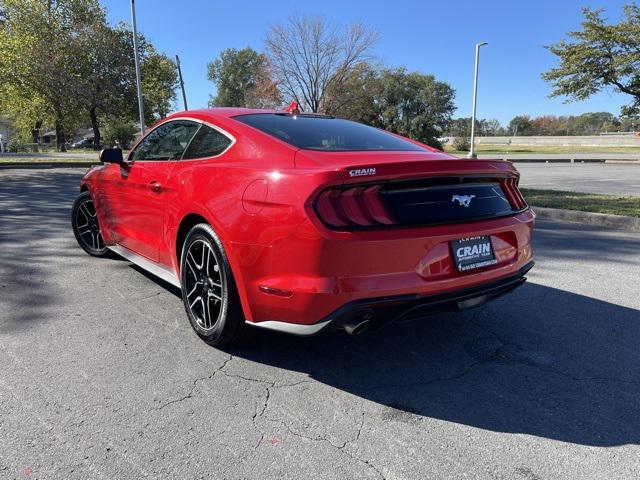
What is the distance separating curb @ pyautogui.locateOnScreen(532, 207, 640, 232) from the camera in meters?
7.34

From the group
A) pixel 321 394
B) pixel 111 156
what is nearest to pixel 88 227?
pixel 111 156

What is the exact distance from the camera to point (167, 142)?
3.93 m

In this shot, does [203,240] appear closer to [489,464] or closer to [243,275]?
[243,275]

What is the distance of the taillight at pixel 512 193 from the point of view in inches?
126

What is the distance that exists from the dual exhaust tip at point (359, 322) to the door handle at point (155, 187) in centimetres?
191

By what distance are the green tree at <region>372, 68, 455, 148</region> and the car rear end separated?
45291mm

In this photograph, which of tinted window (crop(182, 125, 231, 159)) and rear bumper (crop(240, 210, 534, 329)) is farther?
tinted window (crop(182, 125, 231, 159))

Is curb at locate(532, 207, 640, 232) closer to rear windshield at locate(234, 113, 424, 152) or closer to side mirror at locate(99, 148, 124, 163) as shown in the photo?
rear windshield at locate(234, 113, 424, 152)

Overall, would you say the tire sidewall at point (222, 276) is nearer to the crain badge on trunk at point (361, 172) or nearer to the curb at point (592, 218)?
the crain badge on trunk at point (361, 172)

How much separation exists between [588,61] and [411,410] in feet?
69.6

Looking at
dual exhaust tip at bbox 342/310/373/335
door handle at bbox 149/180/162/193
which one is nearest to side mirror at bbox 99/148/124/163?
door handle at bbox 149/180/162/193

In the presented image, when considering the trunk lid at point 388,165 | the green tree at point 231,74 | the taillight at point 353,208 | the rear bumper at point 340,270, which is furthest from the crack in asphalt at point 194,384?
the green tree at point 231,74

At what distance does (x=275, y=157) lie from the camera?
2.80 meters

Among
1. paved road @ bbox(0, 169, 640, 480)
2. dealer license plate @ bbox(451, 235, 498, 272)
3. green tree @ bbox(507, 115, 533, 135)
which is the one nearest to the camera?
paved road @ bbox(0, 169, 640, 480)
